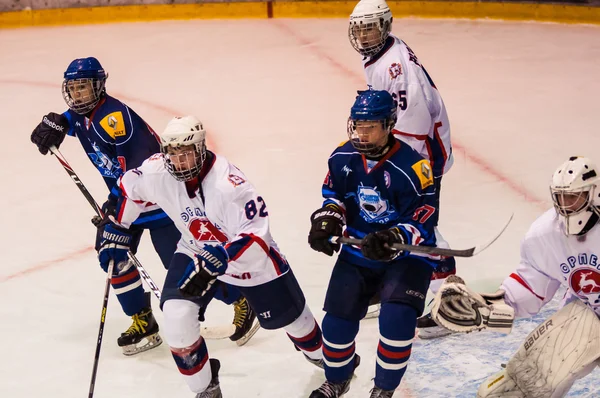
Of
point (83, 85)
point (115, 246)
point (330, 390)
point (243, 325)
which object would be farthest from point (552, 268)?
point (83, 85)

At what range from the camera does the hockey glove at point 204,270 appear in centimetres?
313

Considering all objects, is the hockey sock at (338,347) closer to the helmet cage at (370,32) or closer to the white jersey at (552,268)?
the white jersey at (552,268)

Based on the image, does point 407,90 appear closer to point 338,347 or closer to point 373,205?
point 373,205

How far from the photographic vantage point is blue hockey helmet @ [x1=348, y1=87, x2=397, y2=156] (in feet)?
10.4

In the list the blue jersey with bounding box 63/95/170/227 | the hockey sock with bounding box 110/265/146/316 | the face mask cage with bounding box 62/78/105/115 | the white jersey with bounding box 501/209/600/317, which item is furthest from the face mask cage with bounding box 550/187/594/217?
the face mask cage with bounding box 62/78/105/115

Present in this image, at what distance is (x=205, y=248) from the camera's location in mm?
3166

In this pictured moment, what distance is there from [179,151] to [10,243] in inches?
78.1

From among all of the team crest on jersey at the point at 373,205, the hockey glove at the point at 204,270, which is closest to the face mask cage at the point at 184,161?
the hockey glove at the point at 204,270

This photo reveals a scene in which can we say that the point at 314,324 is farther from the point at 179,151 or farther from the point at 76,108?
the point at 76,108

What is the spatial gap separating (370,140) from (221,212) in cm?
57

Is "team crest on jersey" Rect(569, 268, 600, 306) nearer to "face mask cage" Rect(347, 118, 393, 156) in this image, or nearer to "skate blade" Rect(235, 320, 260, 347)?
"face mask cage" Rect(347, 118, 393, 156)

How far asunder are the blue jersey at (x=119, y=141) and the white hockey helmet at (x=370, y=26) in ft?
3.12

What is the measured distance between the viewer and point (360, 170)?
10.6ft

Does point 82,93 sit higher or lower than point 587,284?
higher
